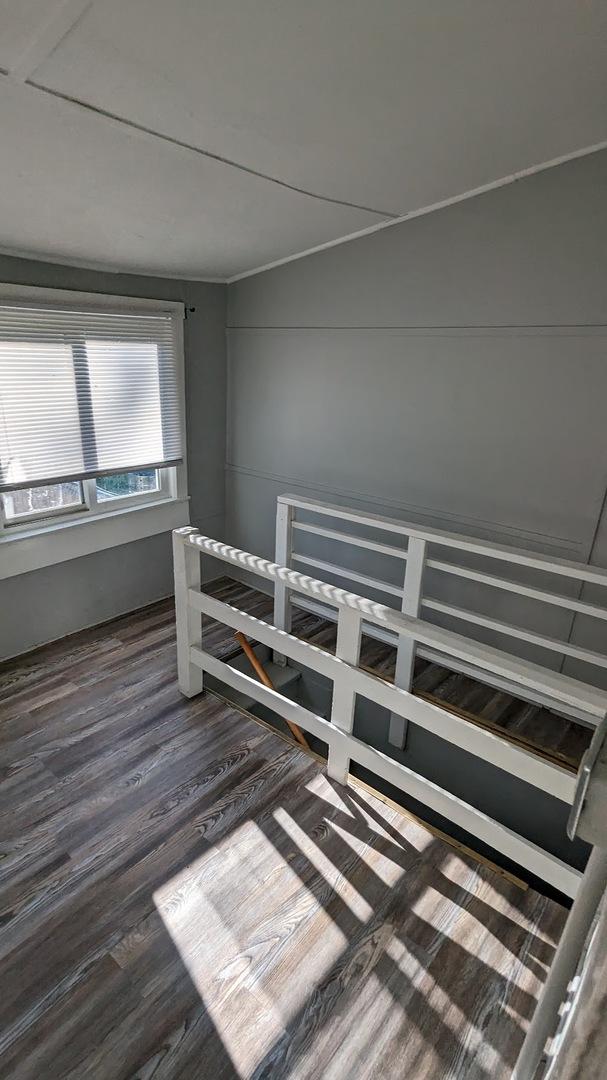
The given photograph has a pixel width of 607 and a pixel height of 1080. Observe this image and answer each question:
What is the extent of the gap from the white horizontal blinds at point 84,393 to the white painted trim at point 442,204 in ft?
2.57

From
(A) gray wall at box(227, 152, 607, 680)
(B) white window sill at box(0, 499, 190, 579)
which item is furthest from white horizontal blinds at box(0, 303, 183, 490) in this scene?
(A) gray wall at box(227, 152, 607, 680)

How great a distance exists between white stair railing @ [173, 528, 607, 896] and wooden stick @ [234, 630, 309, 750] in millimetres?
437

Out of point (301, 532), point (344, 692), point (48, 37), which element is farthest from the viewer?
point (301, 532)

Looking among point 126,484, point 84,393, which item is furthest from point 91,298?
point 126,484

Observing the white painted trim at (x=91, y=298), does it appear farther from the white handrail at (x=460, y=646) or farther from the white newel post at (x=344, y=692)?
the white newel post at (x=344, y=692)

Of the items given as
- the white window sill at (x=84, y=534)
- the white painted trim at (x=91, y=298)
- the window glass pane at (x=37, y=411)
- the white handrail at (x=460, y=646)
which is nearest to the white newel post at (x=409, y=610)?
the white handrail at (x=460, y=646)

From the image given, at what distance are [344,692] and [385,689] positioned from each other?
0.71ft

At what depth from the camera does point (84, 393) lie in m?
2.90

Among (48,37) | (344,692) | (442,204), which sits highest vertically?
(442,204)

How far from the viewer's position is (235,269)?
10.7 feet

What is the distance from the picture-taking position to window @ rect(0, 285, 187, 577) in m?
2.62

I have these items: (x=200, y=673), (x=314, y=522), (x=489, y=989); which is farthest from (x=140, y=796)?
(x=314, y=522)

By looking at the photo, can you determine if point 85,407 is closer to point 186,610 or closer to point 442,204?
point 186,610

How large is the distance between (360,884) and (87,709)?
1536 millimetres
